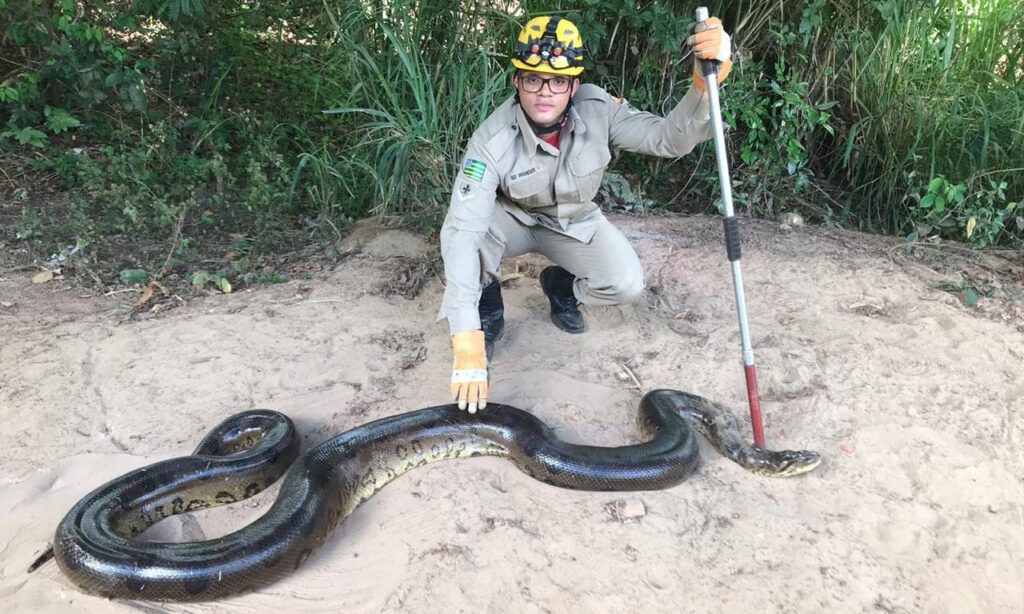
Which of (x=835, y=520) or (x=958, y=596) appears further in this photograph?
(x=835, y=520)

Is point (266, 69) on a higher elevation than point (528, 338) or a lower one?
higher

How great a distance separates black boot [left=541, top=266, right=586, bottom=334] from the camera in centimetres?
449

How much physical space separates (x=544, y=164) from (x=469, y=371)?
1.36m

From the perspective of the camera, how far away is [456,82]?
5137 millimetres

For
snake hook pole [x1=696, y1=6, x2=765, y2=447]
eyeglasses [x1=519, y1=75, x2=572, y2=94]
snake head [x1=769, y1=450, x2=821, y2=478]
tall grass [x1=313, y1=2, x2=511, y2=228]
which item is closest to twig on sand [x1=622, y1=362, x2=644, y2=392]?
snake hook pole [x1=696, y1=6, x2=765, y2=447]

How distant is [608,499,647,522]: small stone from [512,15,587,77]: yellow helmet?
6.94 ft

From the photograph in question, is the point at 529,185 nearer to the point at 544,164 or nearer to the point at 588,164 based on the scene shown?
the point at 544,164

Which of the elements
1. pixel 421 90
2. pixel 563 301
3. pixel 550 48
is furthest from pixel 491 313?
pixel 421 90

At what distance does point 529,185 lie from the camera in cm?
395

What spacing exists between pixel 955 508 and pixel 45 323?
5032mm

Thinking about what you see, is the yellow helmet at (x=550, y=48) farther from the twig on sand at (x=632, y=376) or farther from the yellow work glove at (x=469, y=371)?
the twig on sand at (x=632, y=376)

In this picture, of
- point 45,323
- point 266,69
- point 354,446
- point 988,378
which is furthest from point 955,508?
point 266,69

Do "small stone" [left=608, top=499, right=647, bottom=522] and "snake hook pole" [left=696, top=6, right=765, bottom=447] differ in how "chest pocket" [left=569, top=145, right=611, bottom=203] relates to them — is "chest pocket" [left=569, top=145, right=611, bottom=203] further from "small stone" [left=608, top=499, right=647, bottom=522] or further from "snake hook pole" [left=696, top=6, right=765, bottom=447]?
"small stone" [left=608, top=499, right=647, bottom=522]

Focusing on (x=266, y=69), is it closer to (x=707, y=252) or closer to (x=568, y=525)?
(x=707, y=252)
